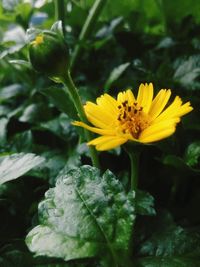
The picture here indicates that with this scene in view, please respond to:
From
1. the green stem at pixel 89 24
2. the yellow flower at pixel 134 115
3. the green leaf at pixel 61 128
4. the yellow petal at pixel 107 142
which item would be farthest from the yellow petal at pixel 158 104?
the green stem at pixel 89 24

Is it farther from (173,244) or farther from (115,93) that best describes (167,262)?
(115,93)

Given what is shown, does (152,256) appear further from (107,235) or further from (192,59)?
(192,59)

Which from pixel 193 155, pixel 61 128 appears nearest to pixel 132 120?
pixel 193 155

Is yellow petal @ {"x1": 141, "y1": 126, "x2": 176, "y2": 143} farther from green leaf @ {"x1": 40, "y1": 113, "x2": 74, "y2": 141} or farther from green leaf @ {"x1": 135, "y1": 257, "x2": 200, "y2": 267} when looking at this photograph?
green leaf @ {"x1": 40, "y1": 113, "x2": 74, "y2": 141}

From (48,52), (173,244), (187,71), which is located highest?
(48,52)

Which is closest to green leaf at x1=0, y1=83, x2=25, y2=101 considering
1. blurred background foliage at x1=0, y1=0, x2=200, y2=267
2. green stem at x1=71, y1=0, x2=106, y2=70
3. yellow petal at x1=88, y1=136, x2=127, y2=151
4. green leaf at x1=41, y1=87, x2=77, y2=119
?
blurred background foliage at x1=0, y1=0, x2=200, y2=267

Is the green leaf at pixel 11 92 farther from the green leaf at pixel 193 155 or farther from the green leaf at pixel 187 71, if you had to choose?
the green leaf at pixel 193 155
